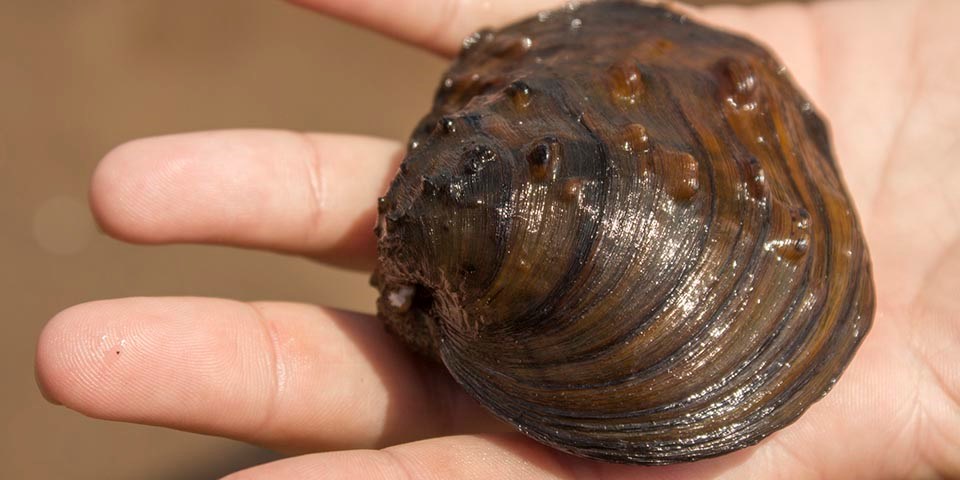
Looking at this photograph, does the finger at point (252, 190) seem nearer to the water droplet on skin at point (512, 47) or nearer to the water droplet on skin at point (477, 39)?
the water droplet on skin at point (477, 39)

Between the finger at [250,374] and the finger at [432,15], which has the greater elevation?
the finger at [432,15]

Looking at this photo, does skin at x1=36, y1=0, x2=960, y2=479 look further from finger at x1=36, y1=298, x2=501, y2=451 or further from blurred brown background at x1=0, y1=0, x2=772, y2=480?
blurred brown background at x1=0, y1=0, x2=772, y2=480

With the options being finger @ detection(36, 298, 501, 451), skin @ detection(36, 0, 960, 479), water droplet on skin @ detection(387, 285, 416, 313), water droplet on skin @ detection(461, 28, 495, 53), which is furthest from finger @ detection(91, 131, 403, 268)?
water droplet on skin @ detection(387, 285, 416, 313)

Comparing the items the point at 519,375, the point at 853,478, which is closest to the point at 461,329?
the point at 519,375

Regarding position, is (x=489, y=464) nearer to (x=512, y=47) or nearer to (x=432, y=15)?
(x=512, y=47)

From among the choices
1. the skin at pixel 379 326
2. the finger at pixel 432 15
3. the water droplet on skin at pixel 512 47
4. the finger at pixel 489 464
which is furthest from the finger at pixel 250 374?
the finger at pixel 432 15
